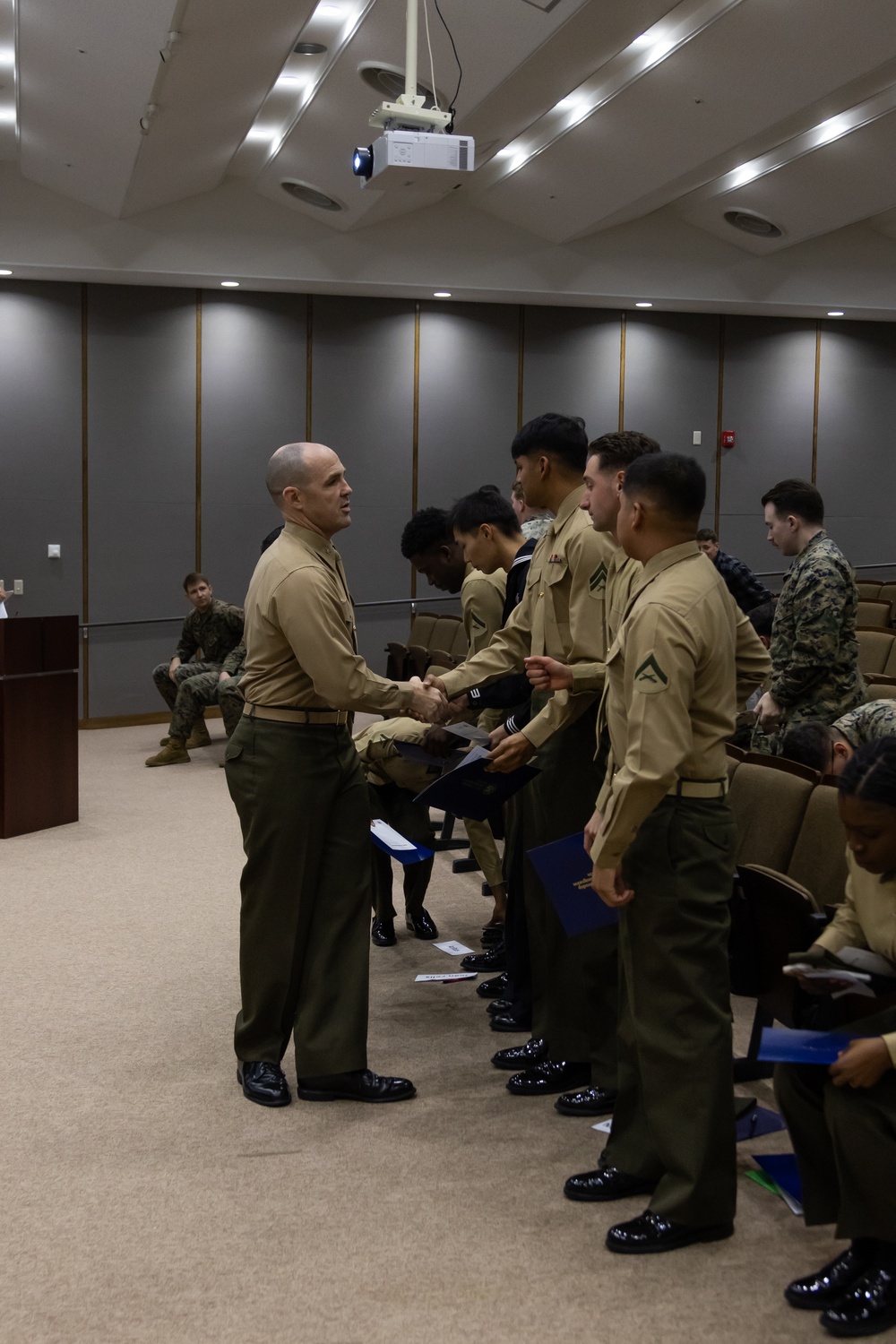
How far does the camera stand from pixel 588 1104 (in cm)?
309

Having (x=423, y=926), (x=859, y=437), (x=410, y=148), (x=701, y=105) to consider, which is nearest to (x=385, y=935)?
(x=423, y=926)

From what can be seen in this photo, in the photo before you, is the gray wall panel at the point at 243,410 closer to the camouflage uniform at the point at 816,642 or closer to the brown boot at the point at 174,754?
the brown boot at the point at 174,754

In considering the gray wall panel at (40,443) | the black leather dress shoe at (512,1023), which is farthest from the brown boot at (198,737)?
the black leather dress shoe at (512,1023)

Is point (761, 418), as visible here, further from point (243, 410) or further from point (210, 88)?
point (210, 88)

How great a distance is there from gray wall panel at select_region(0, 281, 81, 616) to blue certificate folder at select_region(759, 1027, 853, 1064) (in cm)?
888

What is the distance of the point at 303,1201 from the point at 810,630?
2704 millimetres

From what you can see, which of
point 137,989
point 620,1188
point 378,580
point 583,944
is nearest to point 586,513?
point 583,944

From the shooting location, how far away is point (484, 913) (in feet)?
16.3

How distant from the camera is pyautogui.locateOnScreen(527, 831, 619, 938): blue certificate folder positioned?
2.70 m

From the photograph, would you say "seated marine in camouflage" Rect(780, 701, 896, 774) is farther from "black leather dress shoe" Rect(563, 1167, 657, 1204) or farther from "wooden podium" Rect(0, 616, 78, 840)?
"wooden podium" Rect(0, 616, 78, 840)

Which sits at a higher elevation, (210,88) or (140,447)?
(210,88)

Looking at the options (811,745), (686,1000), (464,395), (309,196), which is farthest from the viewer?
(464,395)

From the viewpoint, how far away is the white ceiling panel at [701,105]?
21.4ft

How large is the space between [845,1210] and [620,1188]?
63 cm
